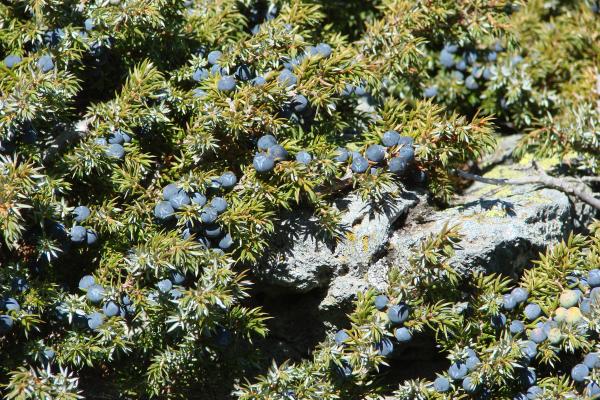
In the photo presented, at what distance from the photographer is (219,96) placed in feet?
9.84

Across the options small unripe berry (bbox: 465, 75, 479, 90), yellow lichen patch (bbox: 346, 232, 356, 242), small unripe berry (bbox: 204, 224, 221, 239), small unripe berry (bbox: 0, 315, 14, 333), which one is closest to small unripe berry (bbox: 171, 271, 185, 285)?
small unripe berry (bbox: 204, 224, 221, 239)

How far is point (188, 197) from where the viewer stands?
2.86m

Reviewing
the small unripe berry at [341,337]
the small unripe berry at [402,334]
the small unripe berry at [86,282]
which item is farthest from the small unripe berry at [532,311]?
the small unripe berry at [86,282]

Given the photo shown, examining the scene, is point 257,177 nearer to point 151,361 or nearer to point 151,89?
point 151,89

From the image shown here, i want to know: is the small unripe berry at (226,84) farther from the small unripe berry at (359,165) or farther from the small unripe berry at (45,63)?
the small unripe berry at (45,63)

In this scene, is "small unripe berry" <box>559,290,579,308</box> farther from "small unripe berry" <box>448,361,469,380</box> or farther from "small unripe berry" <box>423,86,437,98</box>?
"small unripe berry" <box>423,86,437,98</box>

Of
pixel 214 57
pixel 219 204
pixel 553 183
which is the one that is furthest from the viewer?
pixel 553 183

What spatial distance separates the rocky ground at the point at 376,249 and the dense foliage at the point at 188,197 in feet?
0.36

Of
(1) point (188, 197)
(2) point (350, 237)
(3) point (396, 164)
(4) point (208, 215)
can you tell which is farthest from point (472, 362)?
(1) point (188, 197)

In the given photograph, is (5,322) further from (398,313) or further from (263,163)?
(398,313)

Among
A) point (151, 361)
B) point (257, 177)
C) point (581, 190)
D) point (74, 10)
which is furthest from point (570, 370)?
point (74, 10)

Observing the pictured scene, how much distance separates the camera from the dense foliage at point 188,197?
111 inches

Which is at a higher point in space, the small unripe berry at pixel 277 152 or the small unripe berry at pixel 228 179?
the small unripe berry at pixel 277 152

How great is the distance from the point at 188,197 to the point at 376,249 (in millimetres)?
849
